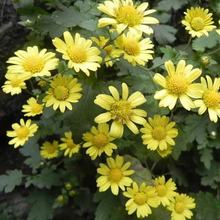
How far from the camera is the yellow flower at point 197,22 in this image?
1752 millimetres

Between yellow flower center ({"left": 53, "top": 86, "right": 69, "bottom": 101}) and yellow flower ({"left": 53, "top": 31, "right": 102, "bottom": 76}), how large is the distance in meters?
0.08

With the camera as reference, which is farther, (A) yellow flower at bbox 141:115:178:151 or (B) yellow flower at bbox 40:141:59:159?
(B) yellow flower at bbox 40:141:59:159

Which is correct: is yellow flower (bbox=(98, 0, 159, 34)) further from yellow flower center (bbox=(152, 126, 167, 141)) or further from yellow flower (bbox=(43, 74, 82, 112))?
yellow flower center (bbox=(152, 126, 167, 141))

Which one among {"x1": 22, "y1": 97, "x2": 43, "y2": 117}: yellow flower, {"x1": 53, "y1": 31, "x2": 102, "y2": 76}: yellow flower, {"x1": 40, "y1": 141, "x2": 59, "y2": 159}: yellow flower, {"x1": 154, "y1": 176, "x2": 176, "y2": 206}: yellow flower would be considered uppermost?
{"x1": 53, "y1": 31, "x2": 102, "y2": 76}: yellow flower

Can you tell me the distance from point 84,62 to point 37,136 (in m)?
0.68

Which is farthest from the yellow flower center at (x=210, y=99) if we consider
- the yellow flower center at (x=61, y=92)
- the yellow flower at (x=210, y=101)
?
the yellow flower center at (x=61, y=92)

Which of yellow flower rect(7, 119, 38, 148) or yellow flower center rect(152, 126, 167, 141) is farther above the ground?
yellow flower center rect(152, 126, 167, 141)

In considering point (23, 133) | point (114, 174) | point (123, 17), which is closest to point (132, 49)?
point (123, 17)

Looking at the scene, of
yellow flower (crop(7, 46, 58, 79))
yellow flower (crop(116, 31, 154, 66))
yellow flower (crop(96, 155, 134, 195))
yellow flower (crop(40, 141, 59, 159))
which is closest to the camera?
yellow flower (crop(7, 46, 58, 79))

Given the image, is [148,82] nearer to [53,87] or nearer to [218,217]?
[53,87]

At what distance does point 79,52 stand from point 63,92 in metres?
0.14

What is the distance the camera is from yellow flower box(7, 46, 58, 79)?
4.82 feet

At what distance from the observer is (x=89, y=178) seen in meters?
2.10

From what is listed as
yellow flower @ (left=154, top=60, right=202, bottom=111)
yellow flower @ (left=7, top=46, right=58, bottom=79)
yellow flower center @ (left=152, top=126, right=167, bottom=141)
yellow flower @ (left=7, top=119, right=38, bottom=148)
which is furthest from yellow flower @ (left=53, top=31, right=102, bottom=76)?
yellow flower @ (left=7, top=119, right=38, bottom=148)
